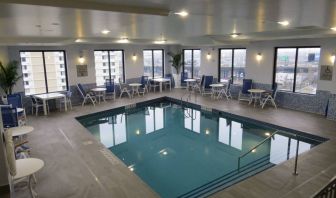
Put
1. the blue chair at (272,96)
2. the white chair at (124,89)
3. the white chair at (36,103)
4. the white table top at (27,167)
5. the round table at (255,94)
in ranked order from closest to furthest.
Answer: the white table top at (27,167) → the white chair at (36,103) → the blue chair at (272,96) → the round table at (255,94) → the white chair at (124,89)

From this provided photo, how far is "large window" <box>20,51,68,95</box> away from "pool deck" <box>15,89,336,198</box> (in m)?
2.95

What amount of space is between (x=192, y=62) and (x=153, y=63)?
211 cm

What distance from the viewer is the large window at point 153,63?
12758 mm

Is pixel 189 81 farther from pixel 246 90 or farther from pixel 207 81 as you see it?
pixel 246 90

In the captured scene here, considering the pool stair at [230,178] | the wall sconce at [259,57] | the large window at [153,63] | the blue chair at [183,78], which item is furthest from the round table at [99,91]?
the pool stair at [230,178]

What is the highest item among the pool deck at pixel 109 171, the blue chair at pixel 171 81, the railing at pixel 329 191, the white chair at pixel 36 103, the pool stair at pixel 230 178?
the blue chair at pixel 171 81

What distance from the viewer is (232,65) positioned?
430 inches

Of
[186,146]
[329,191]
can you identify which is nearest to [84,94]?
[186,146]

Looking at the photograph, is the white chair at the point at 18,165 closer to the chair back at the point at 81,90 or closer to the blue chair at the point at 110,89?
the chair back at the point at 81,90

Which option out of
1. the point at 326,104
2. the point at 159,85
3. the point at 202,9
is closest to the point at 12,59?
the point at 159,85

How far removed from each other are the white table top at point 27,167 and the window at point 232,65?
912 cm

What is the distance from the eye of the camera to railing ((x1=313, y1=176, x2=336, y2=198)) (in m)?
2.05

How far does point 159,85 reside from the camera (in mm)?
12609

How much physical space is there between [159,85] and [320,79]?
7.20 meters
